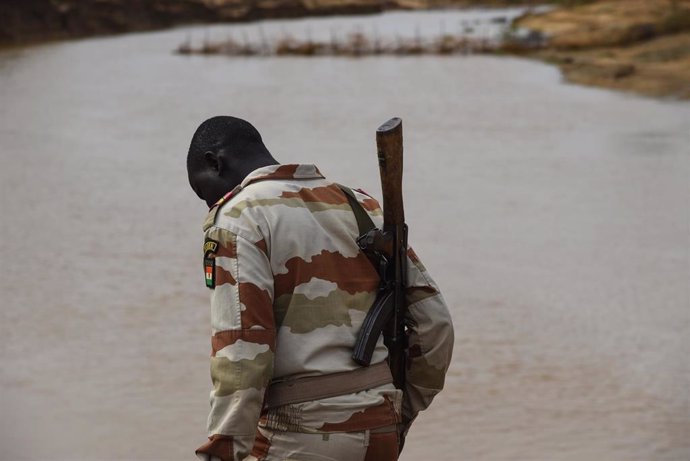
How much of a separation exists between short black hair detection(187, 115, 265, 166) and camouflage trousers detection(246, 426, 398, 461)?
1.79ft

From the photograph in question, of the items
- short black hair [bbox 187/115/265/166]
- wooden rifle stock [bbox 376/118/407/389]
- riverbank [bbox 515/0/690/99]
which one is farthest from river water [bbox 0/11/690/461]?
short black hair [bbox 187/115/265/166]

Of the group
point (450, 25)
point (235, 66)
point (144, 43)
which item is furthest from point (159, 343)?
point (450, 25)

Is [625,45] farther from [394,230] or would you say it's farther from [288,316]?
[288,316]

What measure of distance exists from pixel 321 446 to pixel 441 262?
23.0 feet

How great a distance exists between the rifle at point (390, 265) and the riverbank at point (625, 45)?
1868 cm

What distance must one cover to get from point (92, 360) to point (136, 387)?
0.59 meters

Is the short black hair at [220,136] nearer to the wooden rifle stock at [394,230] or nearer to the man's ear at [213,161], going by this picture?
the man's ear at [213,161]

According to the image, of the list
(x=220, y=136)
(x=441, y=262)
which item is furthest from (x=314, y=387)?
(x=441, y=262)

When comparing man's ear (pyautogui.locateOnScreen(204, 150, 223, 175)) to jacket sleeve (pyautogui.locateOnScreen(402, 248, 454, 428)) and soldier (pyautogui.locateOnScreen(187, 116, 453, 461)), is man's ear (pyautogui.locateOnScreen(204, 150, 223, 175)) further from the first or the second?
jacket sleeve (pyautogui.locateOnScreen(402, 248, 454, 428))

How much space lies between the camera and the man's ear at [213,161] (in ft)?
8.18

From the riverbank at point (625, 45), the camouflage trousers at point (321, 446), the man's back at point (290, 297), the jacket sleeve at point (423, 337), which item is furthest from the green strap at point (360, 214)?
the riverbank at point (625, 45)

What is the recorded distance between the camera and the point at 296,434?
2.38 meters

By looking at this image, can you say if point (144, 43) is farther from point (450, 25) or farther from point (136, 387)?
Result: point (136, 387)

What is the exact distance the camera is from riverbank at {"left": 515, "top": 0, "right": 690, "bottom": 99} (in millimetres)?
22422
